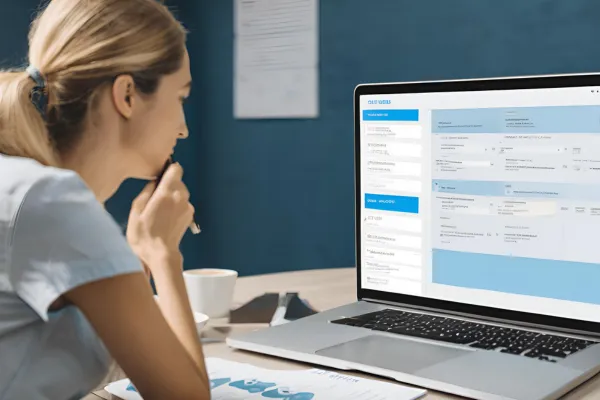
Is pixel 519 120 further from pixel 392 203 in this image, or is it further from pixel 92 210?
pixel 92 210

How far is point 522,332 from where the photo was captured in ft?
3.62

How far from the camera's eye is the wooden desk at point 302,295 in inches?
36.2

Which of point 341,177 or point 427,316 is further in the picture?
point 341,177

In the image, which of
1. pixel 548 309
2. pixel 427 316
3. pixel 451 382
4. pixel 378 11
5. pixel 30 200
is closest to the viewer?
pixel 30 200

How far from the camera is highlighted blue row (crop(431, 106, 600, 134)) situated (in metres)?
1.05

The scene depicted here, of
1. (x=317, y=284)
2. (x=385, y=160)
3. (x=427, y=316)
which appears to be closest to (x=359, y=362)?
(x=427, y=316)

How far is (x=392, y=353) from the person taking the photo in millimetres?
1024

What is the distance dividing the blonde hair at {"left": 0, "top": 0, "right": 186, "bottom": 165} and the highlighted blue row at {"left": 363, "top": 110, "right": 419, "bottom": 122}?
16.8 inches

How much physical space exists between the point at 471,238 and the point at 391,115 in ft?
0.78

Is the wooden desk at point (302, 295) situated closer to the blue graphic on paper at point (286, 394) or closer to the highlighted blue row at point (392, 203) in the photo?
the blue graphic on paper at point (286, 394)

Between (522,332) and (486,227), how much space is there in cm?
16

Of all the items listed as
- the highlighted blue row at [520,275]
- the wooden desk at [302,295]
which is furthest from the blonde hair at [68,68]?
the highlighted blue row at [520,275]

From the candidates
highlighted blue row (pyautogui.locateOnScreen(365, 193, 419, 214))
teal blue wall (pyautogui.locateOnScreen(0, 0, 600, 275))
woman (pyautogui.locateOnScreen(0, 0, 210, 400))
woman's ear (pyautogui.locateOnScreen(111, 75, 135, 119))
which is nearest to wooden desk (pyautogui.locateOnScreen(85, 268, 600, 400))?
woman (pyautogui.locateOnScreen(0, 0, 210, 400))

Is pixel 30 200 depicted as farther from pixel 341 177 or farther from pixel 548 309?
pixel 341 177
